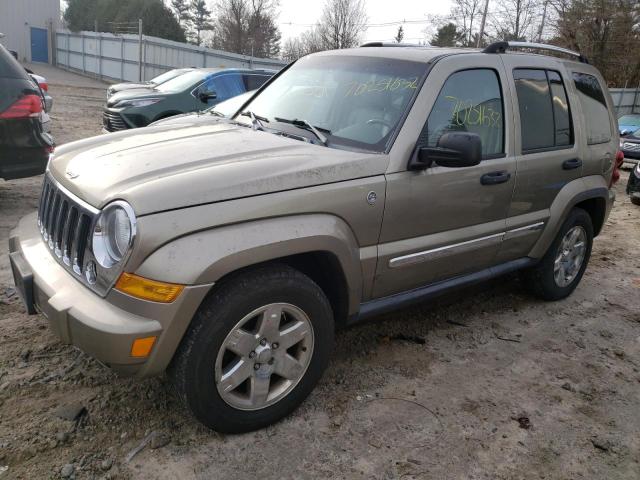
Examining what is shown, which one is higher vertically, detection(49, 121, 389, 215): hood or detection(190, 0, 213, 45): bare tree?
detection(190, 0, 213, 45): bare tree

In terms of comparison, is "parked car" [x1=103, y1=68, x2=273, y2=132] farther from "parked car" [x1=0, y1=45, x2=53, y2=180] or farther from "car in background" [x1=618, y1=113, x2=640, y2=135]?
"car in background" [x1=618, y1=113, x2=640, y2=135]

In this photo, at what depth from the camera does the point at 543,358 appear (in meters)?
3.72

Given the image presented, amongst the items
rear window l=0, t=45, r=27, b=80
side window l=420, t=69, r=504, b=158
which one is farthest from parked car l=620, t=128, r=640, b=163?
rear window l=0, t=45, r=27, b=80

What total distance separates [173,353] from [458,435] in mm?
1539

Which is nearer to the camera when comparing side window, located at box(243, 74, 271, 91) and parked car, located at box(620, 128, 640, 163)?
side window, located at box(243, 74, 271, 91)

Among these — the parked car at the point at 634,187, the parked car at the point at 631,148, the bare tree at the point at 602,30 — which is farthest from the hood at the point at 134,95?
the bare tree at the point at 602,30

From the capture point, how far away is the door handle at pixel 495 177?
11.0 ft

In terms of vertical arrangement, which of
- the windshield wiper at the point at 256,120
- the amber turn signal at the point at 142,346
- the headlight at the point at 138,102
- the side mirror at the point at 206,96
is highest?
the windshield wiper at the point at 256,120

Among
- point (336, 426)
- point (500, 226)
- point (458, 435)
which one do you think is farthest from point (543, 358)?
point (336, 426)

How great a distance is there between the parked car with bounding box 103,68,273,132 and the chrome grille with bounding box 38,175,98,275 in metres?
6.93

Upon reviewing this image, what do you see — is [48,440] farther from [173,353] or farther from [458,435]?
[458,435]

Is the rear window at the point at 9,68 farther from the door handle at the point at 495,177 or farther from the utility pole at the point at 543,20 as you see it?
the utility pole at the point at 543,20

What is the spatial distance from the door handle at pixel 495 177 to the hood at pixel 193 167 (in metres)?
0.83

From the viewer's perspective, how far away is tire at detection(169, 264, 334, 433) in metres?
2.37
